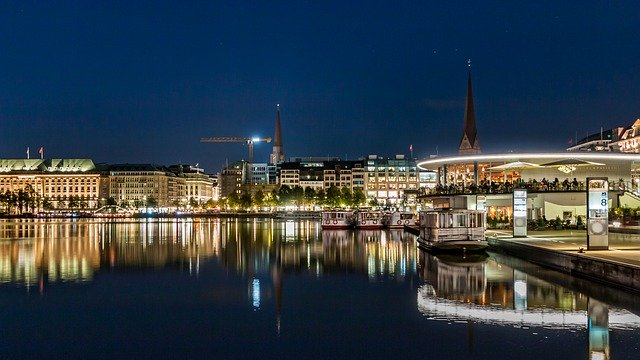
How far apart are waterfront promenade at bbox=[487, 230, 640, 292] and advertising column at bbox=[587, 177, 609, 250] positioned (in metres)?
0.47

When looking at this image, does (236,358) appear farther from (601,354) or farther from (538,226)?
(538,226)

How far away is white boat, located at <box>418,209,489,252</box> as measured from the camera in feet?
145

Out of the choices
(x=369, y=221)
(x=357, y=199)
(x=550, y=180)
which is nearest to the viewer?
(x=550, y=180)

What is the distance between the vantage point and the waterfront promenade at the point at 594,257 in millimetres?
26625

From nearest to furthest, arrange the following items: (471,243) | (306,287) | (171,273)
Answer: (306,287)
(171,273)
(471,243)

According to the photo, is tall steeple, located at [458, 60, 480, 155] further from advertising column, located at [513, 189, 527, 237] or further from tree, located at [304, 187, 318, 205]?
advertising column, located at [513, 189, 527, 237]

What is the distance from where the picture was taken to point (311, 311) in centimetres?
2497

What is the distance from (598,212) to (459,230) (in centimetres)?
1180

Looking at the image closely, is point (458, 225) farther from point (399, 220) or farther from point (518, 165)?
point (399, 220)

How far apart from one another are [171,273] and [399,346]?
65.2ft

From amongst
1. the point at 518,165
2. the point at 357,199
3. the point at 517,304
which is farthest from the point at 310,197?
the point at 517,304

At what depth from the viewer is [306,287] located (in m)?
31.4

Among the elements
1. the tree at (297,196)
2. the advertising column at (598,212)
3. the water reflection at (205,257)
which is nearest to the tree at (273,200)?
the tree at (297,196)

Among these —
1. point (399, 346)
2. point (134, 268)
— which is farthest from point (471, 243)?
point (399, 346)
